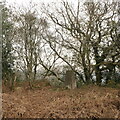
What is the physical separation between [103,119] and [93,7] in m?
4.62

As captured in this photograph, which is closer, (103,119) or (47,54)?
(103,119)

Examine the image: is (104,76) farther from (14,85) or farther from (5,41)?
(5,41)

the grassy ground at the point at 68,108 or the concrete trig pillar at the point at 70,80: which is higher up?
the concrete trig pillar at the point at 70,80

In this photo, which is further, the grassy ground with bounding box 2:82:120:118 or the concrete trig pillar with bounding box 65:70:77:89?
the concrete trig pillar with bounding box 65:70:77:89


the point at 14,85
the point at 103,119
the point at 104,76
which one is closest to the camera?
the point at 103,119

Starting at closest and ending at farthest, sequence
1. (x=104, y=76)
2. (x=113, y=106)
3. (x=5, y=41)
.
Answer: (x=113, y=106), (x=104, y=76), (x=5, y=41)

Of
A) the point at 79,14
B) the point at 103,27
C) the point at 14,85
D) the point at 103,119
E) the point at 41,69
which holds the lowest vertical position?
the point at 103,119

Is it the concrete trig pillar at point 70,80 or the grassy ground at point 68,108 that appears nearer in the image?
the grassy ground at point 68,108

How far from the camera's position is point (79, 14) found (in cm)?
772

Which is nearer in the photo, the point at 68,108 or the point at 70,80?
the point at 68,108

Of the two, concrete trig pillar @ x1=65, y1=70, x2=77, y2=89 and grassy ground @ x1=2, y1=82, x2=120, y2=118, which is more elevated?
concrete trig pillar @ x1=65, y1=70, x2=77, y2=89

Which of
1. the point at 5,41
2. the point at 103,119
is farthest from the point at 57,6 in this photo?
the point at 103,119

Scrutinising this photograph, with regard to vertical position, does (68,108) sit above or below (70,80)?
below

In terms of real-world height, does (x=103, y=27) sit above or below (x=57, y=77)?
above
